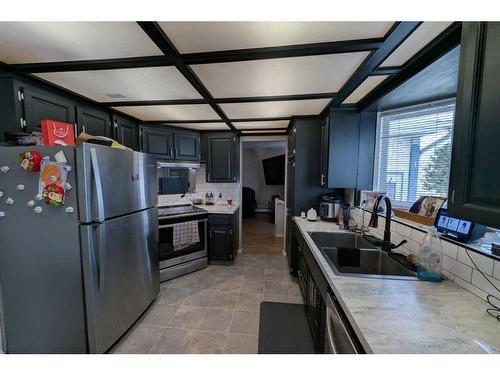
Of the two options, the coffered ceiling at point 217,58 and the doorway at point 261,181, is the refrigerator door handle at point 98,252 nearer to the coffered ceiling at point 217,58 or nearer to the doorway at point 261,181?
the coffered ceiling at point 217,58

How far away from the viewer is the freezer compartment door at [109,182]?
135cm

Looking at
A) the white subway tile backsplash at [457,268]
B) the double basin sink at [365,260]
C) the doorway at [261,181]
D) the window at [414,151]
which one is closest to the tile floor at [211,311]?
the double basin sink at [365,260]

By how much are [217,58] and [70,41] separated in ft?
2.74

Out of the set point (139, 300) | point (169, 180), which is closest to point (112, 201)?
point (139, 300)

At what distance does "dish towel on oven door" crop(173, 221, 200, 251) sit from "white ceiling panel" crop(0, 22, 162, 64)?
6.45ft

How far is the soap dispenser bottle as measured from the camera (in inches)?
42.6

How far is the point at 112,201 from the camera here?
4.97 ft

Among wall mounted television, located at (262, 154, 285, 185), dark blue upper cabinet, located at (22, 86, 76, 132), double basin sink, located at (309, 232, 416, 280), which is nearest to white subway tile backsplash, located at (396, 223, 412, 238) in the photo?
double basin sink, located at (309, 232, 416, 280)

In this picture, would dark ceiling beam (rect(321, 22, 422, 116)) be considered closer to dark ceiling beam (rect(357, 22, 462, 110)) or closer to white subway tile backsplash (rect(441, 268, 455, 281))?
dark ceiling beam (rect(357, 22, 462, 110))

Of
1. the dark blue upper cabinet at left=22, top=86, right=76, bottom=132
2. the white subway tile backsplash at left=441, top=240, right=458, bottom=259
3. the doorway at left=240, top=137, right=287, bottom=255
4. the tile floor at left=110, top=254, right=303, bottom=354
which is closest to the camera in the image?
the white subway tile backsplash at left=441, top=240, right=458, bottom=259

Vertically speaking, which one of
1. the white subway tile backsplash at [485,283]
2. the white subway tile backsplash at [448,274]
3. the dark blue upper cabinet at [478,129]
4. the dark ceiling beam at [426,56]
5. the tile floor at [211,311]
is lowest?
the tile floor at [211,311]

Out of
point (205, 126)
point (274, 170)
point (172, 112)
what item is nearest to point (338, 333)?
point (172, 112)

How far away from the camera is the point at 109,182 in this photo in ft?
4.91
